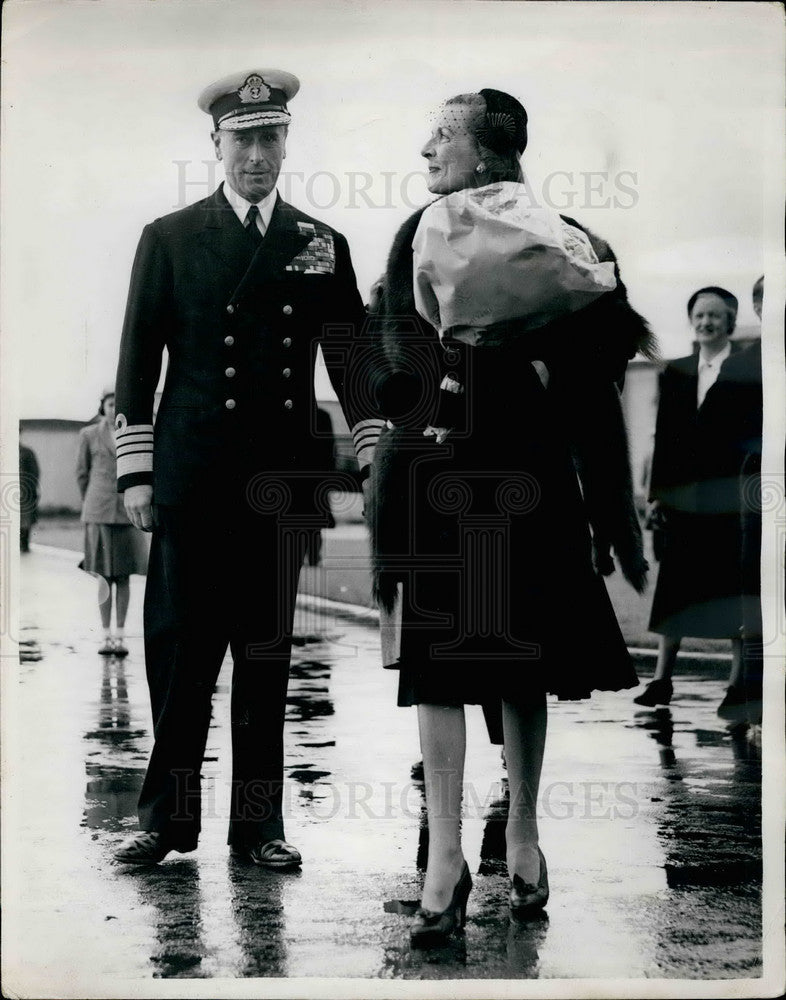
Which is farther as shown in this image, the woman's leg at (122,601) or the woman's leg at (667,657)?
the woman's leg at (667,657)

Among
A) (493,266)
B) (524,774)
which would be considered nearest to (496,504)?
(493,266)

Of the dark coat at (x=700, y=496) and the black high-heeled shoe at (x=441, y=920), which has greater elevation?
the dark coat at (x=700, y=496)

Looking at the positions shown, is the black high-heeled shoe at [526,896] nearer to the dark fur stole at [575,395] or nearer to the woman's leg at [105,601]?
the dark fur stole at [575,395]

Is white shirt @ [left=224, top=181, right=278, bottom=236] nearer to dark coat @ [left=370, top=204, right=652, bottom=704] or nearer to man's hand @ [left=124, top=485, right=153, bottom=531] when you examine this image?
dark coat @ [left=370, top=204, right=652, bottom=704]

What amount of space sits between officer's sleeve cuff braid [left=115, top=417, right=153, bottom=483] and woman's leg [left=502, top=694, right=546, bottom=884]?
1318 millimetres

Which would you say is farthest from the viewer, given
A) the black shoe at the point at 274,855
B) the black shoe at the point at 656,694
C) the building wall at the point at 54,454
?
the black shoe at the point at 656,694

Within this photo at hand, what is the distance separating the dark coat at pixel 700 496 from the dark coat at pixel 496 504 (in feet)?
3.43

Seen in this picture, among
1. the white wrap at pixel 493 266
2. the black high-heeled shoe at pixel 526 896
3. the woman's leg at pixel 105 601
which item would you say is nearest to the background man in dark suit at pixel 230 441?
the woman's leg at pixel 105 601

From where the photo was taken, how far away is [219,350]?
14.5 feet

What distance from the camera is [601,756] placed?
15.6ft

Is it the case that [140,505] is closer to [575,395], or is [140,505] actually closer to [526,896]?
[575,395]

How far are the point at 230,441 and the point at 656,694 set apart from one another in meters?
2.09

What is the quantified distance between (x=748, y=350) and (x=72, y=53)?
240cm

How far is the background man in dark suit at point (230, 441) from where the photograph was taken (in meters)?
4.42
